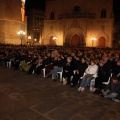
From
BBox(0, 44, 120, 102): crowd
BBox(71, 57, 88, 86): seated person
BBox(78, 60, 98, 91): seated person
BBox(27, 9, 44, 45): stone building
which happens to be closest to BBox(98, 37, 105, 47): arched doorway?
BBox(0, 44, 120, 102): crowd

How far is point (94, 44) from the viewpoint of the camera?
34.2m

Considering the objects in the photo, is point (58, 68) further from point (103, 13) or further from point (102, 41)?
point (103, 13)

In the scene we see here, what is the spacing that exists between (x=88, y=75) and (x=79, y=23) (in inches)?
1152

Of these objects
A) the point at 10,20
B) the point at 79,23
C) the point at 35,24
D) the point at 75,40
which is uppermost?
the point at 35,24

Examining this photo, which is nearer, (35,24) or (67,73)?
(67,73)

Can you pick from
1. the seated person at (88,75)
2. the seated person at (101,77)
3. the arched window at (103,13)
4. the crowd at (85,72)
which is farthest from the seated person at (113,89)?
the arched window at (103,13)

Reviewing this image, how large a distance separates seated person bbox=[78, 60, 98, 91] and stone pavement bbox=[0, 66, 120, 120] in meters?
0.27

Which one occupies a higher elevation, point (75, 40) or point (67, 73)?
point (75, 40)

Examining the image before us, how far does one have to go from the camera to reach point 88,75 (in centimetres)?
686

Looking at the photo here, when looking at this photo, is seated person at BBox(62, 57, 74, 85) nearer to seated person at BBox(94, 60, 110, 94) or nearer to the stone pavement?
the stone pavement

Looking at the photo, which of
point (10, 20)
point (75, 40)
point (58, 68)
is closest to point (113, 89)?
point (58, 68)

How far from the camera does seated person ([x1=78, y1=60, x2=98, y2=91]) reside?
6602 millimetres

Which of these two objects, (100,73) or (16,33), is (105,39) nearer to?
(16,33)

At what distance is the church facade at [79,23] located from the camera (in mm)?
33781
